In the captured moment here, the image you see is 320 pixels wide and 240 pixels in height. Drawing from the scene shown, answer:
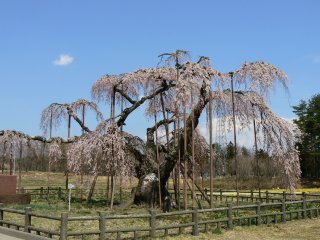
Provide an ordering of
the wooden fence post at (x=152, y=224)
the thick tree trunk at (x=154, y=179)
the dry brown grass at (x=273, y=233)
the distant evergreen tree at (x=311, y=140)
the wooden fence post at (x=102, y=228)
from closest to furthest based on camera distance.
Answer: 1. the wooden fence post at (x=102, y=228)
2. the wooden fence post at (x=152, y=224)
3. the dry brown grass at (x=273, y=233)
4. the thick tree trunk at (x=154, y=179)
5. the distant evergreen tree at (x=311, y=140)

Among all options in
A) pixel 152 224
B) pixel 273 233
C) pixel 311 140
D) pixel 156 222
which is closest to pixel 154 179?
pixel 156 222

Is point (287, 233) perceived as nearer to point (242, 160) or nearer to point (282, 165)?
point (282, 165)

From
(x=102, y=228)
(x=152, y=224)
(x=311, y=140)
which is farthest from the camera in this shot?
(x=311, y=140)

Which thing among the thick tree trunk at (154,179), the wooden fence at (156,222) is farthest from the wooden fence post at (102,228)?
the thick tree trunk at (154,179)

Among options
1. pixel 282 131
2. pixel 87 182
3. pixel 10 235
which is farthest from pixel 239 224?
pixel 87 182

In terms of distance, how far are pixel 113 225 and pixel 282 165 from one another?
346 inches

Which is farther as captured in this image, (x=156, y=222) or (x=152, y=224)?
(x=156, y=222)

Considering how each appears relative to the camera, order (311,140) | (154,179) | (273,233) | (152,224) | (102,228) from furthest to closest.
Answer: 1. (311,140)
2. (154,179)
3. (273,233)
4. (152,224)
5. (102,228)

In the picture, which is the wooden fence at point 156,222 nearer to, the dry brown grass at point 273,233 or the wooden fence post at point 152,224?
the wooden fence post at point 152,224

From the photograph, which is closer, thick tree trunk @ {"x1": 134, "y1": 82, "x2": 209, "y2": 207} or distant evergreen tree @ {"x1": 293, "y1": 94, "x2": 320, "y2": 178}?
thick tree trunk @ {"x1": 134, "y1": 82, "x2": 209, "y2": 207}

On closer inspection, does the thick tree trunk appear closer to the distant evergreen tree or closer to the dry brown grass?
the dry brown grass

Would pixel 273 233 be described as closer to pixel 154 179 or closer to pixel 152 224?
pixel 152 224

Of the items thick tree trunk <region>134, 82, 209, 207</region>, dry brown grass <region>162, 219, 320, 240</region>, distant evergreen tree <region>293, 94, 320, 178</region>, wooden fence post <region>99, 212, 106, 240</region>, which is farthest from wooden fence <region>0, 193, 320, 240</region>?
distant evergreen tree <region>293, 94, 320, 178</region>

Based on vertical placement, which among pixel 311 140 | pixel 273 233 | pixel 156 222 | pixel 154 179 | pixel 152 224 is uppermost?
pixel 311 140
